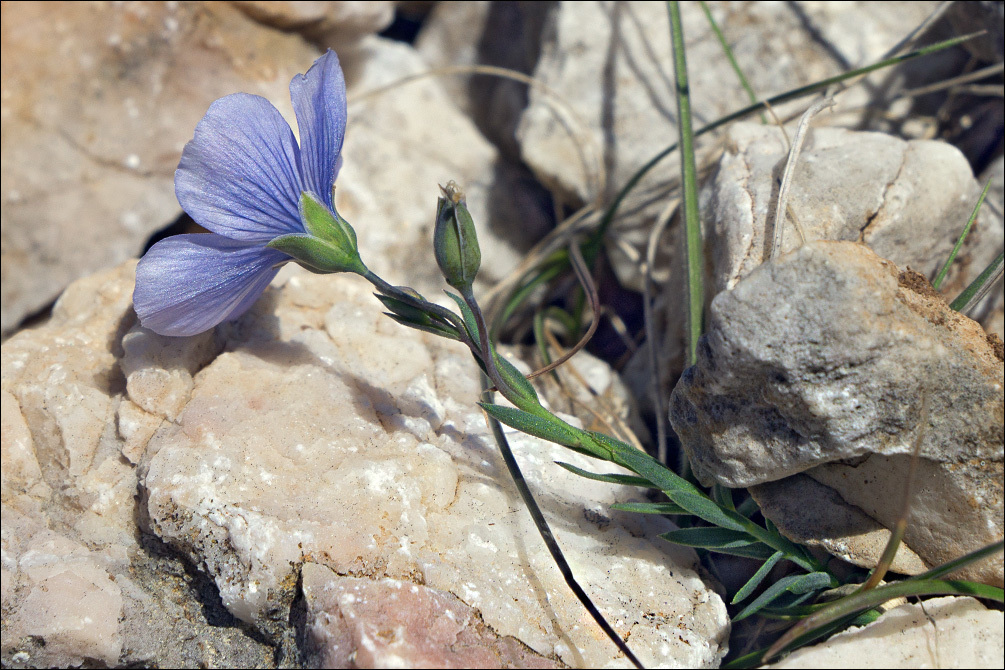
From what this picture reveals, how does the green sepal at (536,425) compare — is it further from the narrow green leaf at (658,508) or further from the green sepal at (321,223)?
the green sepal at (321,223)

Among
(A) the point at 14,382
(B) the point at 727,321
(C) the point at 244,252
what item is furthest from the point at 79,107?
(B) the point at 727,321

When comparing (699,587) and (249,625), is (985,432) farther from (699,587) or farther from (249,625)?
(249,625)

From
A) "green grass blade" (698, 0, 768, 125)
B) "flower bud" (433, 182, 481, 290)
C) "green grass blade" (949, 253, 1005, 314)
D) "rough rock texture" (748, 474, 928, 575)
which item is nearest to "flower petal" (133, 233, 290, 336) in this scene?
"flower bud" (433, 182, 481, 290)

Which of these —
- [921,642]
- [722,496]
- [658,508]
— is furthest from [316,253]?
[921,642]

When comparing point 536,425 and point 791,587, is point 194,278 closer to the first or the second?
point 536,425

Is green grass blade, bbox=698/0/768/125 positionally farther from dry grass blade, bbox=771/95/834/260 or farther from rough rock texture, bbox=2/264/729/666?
rough rock texture, bbox=2/264/729/666
